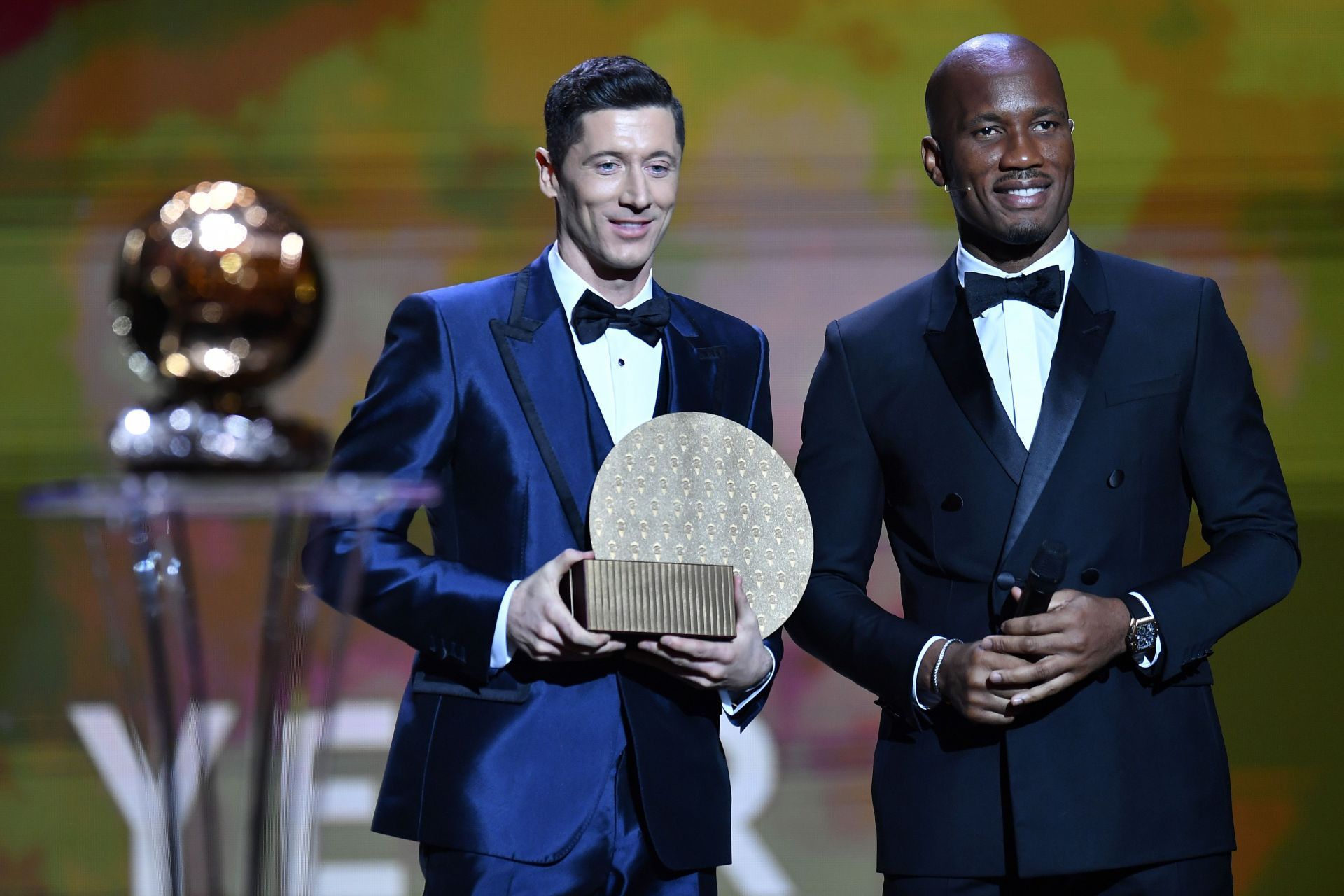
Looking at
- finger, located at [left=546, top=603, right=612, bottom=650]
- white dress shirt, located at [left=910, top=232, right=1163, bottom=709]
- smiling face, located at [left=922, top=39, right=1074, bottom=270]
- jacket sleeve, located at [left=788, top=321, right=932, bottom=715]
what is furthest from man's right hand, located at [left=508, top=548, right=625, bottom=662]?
smiling face, located at [left=922, top=39, right=1074, bottom=270]

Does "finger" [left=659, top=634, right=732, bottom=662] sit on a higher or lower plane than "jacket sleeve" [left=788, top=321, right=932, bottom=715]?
lower

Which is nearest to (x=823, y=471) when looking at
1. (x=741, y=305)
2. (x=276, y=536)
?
(x=276, y=536)

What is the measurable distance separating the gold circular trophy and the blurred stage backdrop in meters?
1.58

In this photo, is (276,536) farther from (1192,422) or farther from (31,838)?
(31,838)

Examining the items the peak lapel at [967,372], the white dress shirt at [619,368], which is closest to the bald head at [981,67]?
the peak lapel at [967,372]

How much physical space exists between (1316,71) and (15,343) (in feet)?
9.24

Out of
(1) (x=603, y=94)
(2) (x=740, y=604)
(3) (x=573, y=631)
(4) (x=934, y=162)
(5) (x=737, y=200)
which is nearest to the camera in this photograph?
(3) (x=573, y=631)

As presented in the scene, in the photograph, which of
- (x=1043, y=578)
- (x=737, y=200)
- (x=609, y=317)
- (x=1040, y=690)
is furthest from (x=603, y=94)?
(x=737, y=200)

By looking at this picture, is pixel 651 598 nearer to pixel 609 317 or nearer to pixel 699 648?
pixel 699 648

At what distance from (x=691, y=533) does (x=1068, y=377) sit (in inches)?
21.7

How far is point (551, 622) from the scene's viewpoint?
6.51 ft

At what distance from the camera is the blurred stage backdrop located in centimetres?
365

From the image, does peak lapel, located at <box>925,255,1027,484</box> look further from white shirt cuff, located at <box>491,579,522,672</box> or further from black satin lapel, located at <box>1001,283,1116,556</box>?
white shirt cuff, located at <box>491,579,522,672</box>

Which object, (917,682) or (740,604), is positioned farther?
(917,682)
